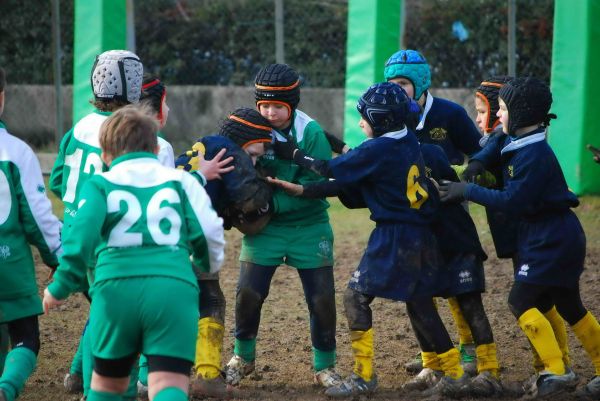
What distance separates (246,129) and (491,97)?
5.15 feet

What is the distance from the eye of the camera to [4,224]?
491 centimetres

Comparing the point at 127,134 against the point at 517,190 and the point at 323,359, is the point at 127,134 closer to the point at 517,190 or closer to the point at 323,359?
the point at 323,359

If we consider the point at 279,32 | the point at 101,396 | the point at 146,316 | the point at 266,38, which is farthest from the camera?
the point at 266,38

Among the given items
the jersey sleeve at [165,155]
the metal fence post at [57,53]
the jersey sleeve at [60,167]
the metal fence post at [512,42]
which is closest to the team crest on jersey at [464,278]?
the jersey sleeve at [165,155]

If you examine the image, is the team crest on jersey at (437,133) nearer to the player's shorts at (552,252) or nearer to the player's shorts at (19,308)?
the player's shorts at (552,252)

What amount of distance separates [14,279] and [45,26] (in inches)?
424

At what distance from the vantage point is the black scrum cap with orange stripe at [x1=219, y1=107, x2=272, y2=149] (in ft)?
17.4

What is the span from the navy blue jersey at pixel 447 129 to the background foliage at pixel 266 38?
6.98 metres

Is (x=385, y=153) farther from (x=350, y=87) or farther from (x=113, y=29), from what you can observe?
(x=113, y=29)

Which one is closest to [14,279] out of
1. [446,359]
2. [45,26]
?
[446,359]

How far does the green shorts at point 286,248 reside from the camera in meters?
5.50

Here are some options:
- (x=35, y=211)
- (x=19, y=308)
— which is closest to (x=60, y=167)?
(x=35, y=211)

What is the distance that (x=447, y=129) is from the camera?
6.20m

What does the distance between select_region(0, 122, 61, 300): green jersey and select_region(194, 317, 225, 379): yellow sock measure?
0.91 metres
